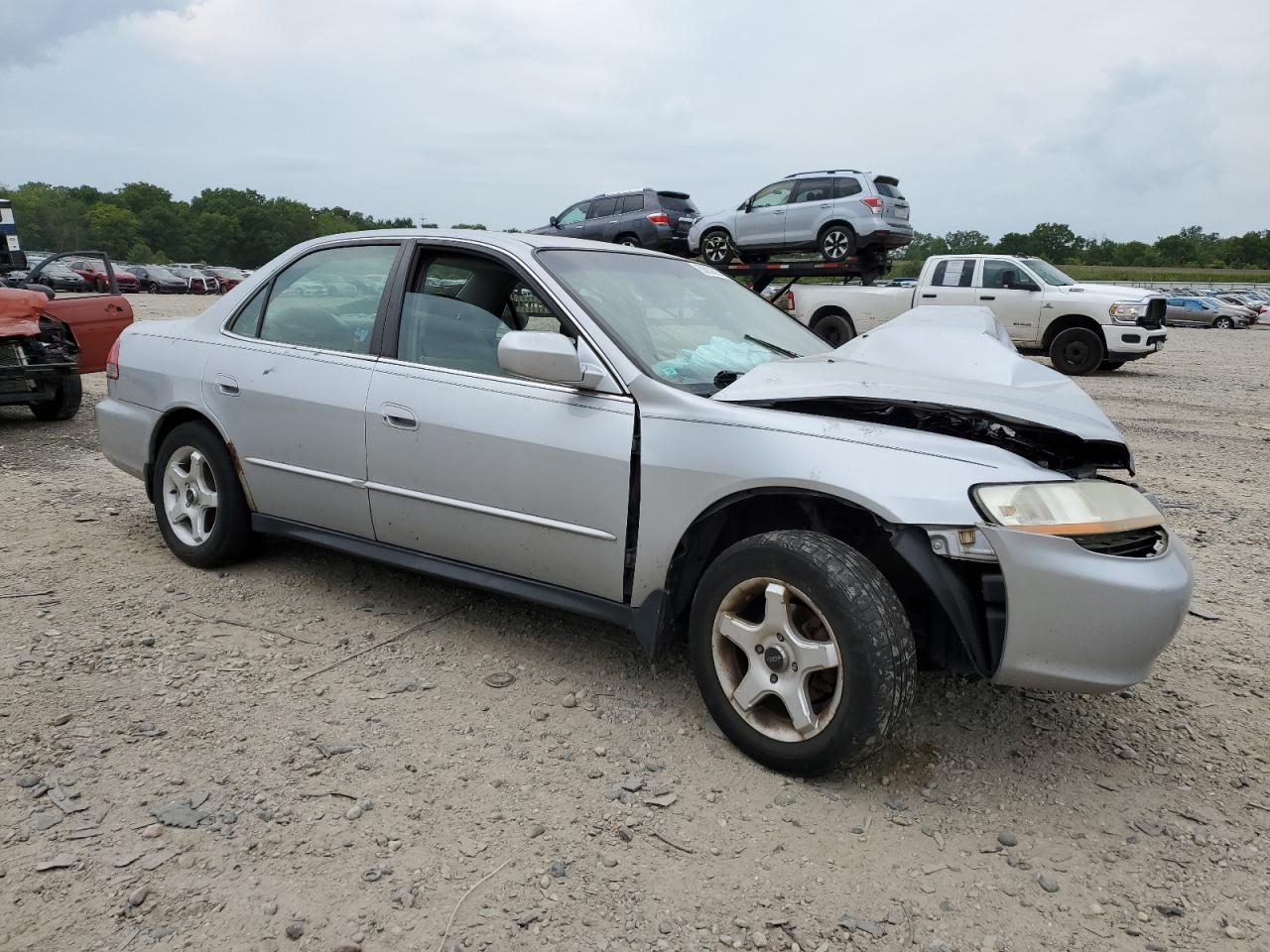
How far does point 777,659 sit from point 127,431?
348 centimetres

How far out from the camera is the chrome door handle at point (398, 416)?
3.44 m

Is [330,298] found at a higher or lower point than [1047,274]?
lower

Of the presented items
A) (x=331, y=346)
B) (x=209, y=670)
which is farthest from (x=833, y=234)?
(x=209, y=670)

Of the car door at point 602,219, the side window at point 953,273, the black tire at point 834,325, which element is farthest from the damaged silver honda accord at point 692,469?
the car door at point 602,219

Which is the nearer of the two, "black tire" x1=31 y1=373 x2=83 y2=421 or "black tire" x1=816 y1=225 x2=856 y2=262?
"black tire" x1=31 y1=373 x2=83 y2=421

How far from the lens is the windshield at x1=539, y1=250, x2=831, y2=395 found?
3.22 meters

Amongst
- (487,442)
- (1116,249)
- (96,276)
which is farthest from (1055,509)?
(1116,249)

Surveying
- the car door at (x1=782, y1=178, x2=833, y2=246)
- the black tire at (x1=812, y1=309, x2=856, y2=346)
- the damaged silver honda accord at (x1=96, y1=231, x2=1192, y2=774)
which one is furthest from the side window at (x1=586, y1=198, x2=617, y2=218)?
the damaged silver honda accord at (x1=96, y1=231, x2=1192, y2=774)

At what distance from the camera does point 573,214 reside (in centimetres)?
1962

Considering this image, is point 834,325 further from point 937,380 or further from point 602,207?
point 937,380

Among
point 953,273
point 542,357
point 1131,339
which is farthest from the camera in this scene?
point 953,273

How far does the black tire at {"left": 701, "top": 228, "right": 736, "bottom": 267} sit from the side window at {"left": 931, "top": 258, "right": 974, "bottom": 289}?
11.5 ft

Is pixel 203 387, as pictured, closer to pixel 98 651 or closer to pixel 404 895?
pixel 98 651

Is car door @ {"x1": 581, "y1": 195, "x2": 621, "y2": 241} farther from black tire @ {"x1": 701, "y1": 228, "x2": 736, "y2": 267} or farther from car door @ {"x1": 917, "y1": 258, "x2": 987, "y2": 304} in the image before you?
car door @ {"x1": 917, "y1": 258, "x2": 987, "y2": 304}
